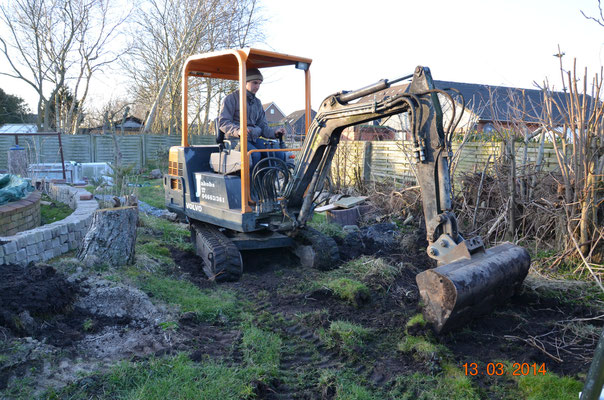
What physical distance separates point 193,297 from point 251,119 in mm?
2666

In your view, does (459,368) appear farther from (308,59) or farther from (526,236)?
(308,59)

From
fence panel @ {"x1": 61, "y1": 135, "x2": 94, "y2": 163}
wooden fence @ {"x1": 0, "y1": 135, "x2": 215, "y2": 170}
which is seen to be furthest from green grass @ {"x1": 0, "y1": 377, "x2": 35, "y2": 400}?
fence panel @ {"x1": 61, "y1": 135, "x2": 94, "y2": 163}

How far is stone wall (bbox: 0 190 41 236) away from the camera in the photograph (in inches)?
240

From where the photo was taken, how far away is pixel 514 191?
6.94 meters

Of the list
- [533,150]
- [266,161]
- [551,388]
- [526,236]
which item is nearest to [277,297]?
[266,161]

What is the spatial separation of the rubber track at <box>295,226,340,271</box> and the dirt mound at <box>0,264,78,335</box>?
2868 millimetres

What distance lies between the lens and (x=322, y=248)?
614 centimetres

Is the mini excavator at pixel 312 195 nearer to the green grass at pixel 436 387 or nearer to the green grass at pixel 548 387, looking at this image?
the green grass at pixel 436 387

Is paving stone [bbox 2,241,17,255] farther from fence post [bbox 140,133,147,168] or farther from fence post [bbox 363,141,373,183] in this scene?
fence post [bbox 140,133,147,168]

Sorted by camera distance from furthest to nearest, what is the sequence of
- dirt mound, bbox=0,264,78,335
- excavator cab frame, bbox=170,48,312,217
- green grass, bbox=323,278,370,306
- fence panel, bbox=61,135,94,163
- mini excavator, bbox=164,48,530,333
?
fence panel, bbox=61,135,94,163 < excavator cab frame, bbox=170,48,312,217 < green grass, bbox=323,278,370,306 < mini excavator, bbox=164,48,530,333 < dirt mound, bbox=0,264,78,335

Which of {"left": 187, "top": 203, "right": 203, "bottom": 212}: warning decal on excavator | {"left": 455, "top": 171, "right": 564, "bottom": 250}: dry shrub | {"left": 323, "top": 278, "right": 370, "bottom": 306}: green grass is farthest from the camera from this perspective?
{"left": 187, "top": 203, "right": 203, "bottom": 212}: warning decal on excavator

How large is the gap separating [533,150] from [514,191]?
131cm

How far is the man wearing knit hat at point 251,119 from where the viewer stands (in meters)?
6.18

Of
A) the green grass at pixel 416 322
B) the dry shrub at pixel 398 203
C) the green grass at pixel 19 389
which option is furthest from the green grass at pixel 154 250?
the dry shrub at pixel 398 203
